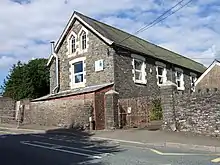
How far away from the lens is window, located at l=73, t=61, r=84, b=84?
1074 inches

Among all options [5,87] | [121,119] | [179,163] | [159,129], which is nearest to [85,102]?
[121,119]

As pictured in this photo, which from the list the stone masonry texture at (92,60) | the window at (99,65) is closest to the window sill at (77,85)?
the stone masonry texture at (92,60)

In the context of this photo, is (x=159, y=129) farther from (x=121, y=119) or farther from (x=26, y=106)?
(x=26, y=106)

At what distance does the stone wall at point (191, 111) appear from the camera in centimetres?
1603

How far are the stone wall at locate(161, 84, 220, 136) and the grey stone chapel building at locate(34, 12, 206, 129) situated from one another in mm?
4193

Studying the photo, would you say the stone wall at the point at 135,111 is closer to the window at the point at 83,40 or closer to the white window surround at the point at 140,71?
the white window surround at the point at 140,71

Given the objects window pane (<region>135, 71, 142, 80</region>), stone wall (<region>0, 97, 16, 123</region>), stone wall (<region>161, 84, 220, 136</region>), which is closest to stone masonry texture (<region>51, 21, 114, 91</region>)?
window pane (<region>135, 71, 142, 80</region>)

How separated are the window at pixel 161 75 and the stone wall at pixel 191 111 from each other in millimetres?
11303

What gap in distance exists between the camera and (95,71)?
84.1ft

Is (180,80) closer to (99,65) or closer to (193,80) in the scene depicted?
(193,80)

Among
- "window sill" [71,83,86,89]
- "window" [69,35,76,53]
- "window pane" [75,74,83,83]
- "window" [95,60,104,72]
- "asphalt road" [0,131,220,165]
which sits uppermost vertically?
"window" [69,35,76,53]

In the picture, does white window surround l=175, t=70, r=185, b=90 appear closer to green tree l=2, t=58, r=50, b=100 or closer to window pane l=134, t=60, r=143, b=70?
window pane l=134, t=60, r=143, b=70

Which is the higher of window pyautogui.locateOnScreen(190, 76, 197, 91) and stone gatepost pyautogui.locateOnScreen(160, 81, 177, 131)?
window pyautogui.locateOnScreen(190, 76, 197, 91)

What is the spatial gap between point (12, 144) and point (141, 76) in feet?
48.9
